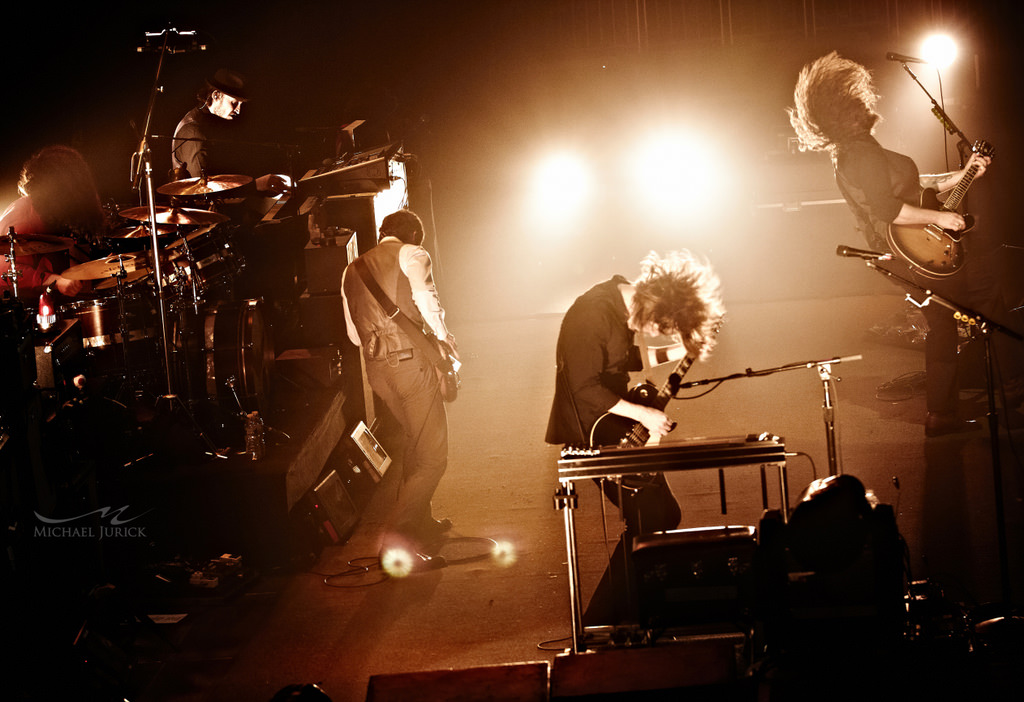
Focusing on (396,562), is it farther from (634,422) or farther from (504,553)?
(634,422)

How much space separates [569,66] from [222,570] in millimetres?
9406

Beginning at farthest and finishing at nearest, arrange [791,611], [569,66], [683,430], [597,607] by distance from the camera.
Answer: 1. [569,66]
2. [683,430]
3. [597,607]
4. [791,611]

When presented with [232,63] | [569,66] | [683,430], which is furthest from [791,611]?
[569,66]

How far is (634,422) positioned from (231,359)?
11.5 feet

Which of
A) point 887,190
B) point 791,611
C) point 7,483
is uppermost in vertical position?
point 887,190

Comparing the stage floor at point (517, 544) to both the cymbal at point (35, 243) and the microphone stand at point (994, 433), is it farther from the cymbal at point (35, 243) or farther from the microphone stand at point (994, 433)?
the cymbal at point (35, 243)

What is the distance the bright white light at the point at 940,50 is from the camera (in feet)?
40.5

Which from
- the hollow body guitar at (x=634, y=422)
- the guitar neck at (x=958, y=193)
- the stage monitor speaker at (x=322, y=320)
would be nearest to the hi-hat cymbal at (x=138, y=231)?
the stage monitor speaker at (x=322, y=320)

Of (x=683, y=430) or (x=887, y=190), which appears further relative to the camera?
(x=683, y=430)

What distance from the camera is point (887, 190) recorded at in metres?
6.16

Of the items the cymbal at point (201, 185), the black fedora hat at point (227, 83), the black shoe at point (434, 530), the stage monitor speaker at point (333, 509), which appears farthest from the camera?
the black fedora hat at point (227, 83)

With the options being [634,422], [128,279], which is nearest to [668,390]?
[634,422]

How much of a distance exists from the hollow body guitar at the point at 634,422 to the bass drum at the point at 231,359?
3.32m

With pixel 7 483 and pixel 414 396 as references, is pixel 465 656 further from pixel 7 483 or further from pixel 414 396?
pixel 7 483
